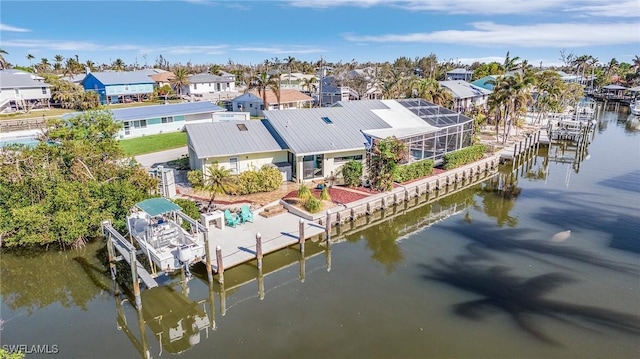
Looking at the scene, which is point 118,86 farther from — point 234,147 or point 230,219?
point 230,219

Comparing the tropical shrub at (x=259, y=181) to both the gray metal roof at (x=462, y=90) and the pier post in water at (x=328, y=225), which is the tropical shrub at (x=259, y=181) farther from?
the gray metal roof at (x=462, y=90)

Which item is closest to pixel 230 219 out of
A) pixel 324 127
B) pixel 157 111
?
pixel 324 127

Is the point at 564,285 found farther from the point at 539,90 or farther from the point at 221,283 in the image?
the point at 539,90

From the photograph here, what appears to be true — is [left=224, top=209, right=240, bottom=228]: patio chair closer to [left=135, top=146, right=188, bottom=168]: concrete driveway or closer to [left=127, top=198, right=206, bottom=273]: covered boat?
[left=127, top=198, right=206, bottom=273]: covered boat

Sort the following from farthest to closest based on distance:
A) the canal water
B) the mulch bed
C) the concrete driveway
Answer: the concrete driveway → the mulch bed → the canal water

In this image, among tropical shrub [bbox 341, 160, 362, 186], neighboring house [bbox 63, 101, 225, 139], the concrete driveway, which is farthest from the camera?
neighboring house [bbox 63, 101, 225, 139]

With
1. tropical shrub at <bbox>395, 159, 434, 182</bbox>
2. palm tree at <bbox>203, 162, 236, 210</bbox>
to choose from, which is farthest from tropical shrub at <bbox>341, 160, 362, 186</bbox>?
palm tree at <bbox>203, 162, 236, 210</bbox>

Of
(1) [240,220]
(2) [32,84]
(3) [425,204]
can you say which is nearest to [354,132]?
(3) [425,204]

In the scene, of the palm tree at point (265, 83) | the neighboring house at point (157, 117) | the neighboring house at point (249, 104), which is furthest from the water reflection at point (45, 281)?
the neighboring house at point (249, 104)
